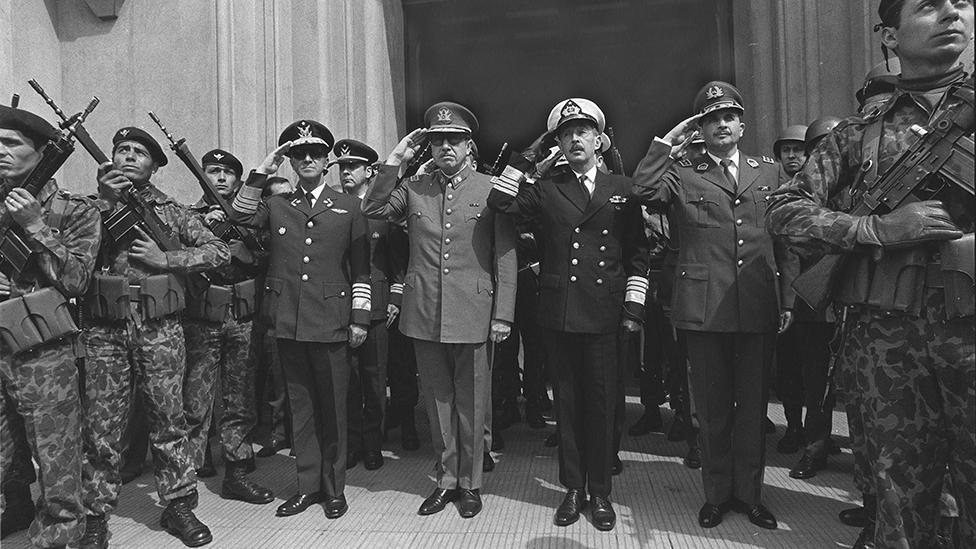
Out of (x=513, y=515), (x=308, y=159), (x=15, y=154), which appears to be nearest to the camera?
(x=15, y=154)

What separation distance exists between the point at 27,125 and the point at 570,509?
10.8 ft

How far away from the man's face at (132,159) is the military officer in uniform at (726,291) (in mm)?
2830

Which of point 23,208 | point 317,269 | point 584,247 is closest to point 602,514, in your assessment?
point 584,247

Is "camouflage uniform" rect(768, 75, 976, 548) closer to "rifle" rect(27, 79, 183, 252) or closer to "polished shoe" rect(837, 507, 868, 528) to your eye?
"polished shoe" rect(837, 507, 868, 528)

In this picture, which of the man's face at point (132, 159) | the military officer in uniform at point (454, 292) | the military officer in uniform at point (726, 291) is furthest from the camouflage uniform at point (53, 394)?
the military officer in uniform at point (726, 291)

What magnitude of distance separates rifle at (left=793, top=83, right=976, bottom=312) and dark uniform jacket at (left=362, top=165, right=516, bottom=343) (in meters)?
1.69

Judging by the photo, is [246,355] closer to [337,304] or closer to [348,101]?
[337,304]

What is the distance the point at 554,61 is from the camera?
9.52 meters

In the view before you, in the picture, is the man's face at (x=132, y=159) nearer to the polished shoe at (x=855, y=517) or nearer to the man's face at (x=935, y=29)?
the man's face at (x=935, y=29)

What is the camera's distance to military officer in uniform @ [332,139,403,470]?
4402mm

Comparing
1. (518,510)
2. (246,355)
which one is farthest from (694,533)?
(246,355)

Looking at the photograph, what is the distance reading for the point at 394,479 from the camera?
164 inches

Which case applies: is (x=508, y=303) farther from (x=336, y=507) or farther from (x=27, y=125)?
(x=27, y=125)

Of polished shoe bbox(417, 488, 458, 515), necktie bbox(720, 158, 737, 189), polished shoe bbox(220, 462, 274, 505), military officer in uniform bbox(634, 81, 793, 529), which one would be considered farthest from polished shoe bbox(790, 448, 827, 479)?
polished shoe bbox(220, 462, 274, 505)
